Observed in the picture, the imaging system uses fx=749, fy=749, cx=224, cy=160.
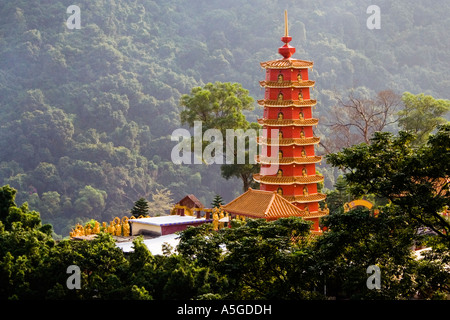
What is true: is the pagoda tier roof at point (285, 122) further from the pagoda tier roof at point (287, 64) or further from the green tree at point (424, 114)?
the green tree at point (424, 114)

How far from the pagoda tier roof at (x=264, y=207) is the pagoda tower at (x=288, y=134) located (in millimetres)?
1112

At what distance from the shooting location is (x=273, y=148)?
25.3 m

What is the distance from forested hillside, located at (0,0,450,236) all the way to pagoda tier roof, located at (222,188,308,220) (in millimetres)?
29122

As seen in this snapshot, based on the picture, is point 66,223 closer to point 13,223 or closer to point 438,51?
point 13,223

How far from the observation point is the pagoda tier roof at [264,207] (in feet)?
75.4

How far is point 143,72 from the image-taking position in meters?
64.0

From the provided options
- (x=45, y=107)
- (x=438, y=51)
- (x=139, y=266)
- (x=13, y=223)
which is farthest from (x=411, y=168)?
(x=438, y=51)

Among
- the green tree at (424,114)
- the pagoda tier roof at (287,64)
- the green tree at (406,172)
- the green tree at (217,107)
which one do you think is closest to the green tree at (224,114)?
the green tree at (217,107)

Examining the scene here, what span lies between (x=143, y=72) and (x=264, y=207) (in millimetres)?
42590

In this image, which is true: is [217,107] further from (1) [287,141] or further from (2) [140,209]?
(1) [287,141]

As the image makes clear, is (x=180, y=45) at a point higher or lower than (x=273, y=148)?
higher

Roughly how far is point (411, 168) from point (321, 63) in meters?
55.1
